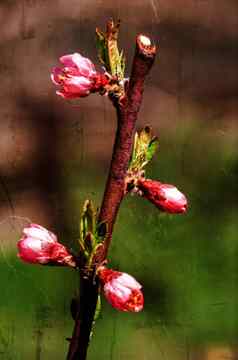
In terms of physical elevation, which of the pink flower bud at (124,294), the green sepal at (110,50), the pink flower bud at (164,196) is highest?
the green sepal at (110,50)

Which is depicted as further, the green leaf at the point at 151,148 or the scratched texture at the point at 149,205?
the scratched texture at the point at 149,205

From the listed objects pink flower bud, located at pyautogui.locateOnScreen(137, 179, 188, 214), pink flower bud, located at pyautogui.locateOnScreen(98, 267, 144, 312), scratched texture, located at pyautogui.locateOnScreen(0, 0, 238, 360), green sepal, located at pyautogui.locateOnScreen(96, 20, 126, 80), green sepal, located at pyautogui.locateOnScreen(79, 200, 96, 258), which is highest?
green sepal, located at pyautogui.locateOnScreen(96, 20, 126, 80)

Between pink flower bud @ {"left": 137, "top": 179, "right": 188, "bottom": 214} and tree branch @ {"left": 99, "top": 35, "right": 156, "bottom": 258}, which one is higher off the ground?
tree branch @ {"left": 99, "top": 35, "right": 156, "bottom": 258}

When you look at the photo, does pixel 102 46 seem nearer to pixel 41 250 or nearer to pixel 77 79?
pixel 77 79

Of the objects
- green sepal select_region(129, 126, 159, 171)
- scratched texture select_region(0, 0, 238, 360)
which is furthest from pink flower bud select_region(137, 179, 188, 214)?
scratched texture select_region(0, 0, 238, 360)

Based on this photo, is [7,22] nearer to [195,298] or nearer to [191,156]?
[191,156]

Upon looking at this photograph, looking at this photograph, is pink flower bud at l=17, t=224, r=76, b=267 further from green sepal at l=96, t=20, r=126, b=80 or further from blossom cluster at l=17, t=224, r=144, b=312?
green sepal at l=96, t=20, r=126, b=80

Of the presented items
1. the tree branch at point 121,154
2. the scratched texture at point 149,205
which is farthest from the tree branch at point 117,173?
the scratched texture at point 149,205

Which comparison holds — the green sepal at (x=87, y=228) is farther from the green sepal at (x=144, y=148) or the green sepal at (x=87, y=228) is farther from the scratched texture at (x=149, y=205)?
A: the scratched texture at (x=149, y=205)
